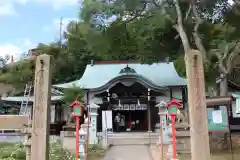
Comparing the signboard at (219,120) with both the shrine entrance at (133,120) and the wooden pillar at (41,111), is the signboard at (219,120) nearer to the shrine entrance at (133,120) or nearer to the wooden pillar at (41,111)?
the wooden pillar at (41,111)

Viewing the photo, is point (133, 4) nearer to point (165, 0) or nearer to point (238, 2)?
point (165, 0)

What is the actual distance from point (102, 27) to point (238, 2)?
8.51 meters

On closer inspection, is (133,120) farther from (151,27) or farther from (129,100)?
(151,27)

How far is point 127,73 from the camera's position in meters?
23.9

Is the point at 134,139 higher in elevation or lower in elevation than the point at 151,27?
lower

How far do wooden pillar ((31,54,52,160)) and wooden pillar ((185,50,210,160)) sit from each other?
3.01 m

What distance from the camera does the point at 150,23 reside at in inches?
800

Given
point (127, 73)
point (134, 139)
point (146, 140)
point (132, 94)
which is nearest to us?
point (146, 140)

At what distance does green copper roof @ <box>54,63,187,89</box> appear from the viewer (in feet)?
81.0

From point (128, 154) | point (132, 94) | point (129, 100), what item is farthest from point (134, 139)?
point (128, 154)

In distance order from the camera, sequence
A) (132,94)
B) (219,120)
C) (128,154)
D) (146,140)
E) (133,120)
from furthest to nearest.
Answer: (133,120), (132,94), (146,140), (128,154), (219,120)

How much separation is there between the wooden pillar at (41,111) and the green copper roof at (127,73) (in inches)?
664

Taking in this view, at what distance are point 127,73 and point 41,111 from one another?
1746cm

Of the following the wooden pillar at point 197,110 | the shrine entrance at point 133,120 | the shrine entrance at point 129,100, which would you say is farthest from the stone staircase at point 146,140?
the wooden pillar at point 197,110
